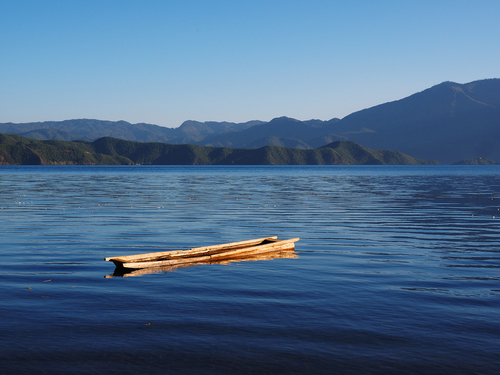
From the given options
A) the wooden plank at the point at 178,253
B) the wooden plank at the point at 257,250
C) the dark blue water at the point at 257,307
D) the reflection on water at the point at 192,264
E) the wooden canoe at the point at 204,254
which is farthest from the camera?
the wooden plank at the point at 257,250

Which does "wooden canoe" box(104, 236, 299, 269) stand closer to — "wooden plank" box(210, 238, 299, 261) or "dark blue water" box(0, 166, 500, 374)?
"wooden plank" box(210, 238, 299, 261)

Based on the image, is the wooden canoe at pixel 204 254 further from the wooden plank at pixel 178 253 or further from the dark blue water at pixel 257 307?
the dark blue water at pixel 257 307

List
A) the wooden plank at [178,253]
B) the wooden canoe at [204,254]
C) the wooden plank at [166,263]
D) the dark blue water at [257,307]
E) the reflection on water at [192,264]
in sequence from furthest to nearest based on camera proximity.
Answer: the reflection on water at [192,264] → the wooden canoe at [204,254] → the wooden plank at [166,263] → the wooden plank at [178,253] → the dark blue water at [257,307]

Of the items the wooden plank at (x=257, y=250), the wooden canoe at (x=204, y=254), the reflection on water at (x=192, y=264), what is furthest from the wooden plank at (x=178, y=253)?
the reflection on water at (x=192, y=264)

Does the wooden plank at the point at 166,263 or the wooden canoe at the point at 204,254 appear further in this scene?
the wooden canoe at the point at 204,254

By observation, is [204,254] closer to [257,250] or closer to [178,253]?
[178,253]

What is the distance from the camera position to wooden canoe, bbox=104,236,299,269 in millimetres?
18844

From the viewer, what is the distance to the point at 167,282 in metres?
18.1

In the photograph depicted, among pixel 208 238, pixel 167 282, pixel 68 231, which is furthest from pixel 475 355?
pixel 68 231

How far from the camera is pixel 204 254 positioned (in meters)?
21.7

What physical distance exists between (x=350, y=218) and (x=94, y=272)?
25633 mm

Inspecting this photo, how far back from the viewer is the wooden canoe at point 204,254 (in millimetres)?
18844

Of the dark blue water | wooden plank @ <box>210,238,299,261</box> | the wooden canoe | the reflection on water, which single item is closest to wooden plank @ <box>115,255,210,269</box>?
the wooden canoe

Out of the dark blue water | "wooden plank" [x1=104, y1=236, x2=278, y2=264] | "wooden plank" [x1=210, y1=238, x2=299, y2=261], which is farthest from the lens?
"wooden plank" [x1=210, y1=238, x2=299, y2=261]
